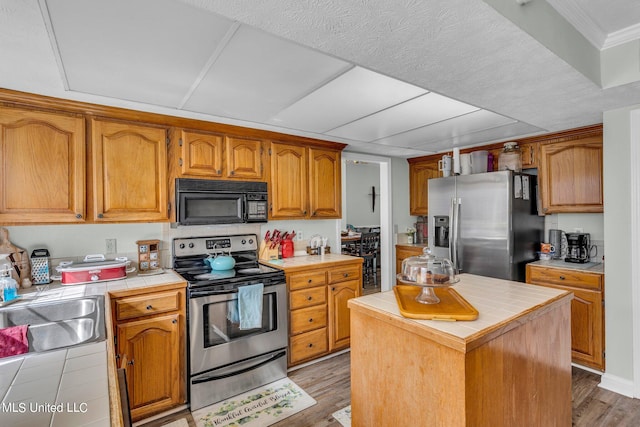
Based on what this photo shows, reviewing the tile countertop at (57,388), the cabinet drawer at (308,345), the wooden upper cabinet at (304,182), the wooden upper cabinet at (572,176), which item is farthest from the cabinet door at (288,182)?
the wooden upper cabinet at (572,176)

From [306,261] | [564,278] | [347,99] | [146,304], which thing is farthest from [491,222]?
[146,304]

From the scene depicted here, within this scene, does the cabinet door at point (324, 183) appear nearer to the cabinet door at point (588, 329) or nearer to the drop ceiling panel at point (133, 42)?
the drop ceiling panel at point (133, 42)

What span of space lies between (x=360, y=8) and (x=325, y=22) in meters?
0.15

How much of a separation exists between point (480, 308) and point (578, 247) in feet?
7.74

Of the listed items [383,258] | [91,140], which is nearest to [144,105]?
[91,140]

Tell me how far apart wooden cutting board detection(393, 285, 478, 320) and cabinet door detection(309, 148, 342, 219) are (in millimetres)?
1803

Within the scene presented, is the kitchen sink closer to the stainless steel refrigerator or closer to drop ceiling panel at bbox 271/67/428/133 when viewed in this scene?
drop ceiling panel at bbox 271/67/428/133

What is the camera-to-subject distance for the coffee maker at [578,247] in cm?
306

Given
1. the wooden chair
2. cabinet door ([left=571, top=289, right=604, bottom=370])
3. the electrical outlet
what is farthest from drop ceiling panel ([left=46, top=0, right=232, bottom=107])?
the wooden chair

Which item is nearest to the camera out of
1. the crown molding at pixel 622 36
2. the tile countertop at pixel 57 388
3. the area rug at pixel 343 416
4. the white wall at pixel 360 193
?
the tile countertop at pixel 57 388

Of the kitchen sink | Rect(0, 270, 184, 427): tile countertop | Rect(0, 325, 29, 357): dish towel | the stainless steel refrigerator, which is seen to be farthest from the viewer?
the stainless steel refrigerator

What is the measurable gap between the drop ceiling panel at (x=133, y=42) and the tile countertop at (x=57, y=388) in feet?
4.19

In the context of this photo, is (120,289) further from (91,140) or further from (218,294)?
(91,140)

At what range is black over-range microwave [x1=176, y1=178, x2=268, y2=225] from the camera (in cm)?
260
